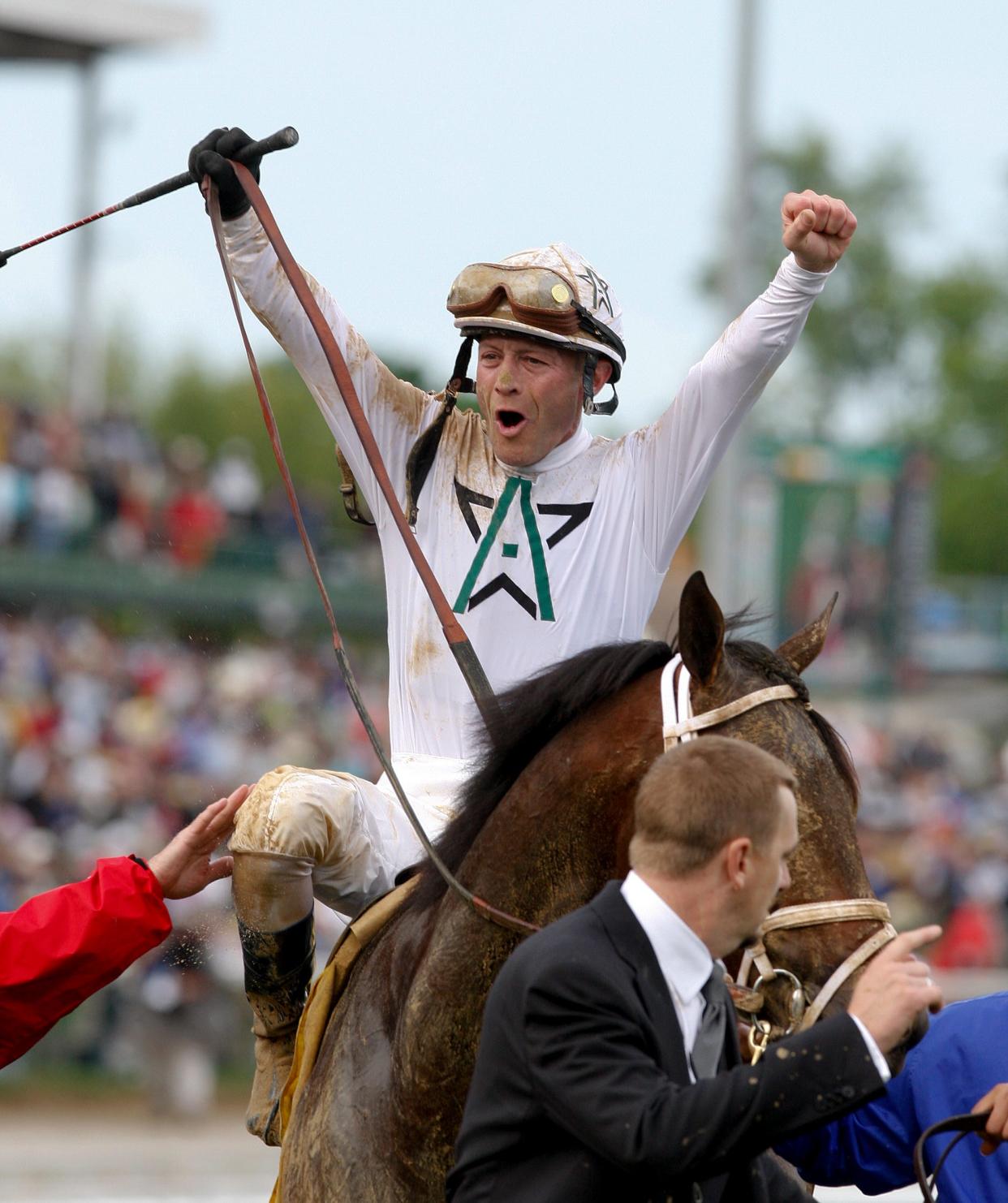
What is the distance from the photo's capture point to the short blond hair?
98.1 inches

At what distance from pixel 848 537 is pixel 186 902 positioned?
7745mm

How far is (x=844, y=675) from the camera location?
18.9 metres

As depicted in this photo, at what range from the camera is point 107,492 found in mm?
17859

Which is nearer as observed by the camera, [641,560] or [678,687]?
[678,687]

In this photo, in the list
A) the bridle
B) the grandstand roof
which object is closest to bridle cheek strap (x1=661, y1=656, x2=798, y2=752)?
the bridle

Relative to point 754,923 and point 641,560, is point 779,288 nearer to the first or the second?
point 641,560

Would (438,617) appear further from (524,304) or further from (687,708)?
(687,708)

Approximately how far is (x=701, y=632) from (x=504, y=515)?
86 cm

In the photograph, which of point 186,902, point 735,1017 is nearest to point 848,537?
point 186,902

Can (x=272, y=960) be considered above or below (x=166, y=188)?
below

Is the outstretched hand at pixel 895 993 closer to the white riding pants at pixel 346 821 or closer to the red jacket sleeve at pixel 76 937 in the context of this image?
the white riding pants at pixel 346 821

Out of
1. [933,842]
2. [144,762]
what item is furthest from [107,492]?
[933,842]

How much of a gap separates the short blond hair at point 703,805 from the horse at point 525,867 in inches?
16.9

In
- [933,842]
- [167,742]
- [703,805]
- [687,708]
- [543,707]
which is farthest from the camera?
[933,842]
